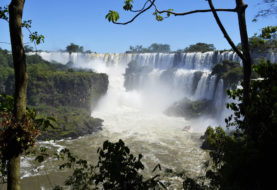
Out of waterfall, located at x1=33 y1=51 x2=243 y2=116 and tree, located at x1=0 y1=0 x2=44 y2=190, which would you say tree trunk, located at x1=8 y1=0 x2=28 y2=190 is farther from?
waterfall, located at x1=33 y1=51 x2=243 y2=116

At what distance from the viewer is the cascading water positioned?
1889cm

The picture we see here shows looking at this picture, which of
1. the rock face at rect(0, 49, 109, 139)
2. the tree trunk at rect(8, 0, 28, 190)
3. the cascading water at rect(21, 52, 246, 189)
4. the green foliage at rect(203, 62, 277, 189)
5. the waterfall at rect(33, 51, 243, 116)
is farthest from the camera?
the waterfall at rect(33, 51, 243, 116)

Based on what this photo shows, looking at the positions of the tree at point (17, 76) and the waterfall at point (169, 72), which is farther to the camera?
the waterfall at point (169, 72)

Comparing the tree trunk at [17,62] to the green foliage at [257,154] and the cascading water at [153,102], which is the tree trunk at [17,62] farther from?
the cascading water at [153,102]

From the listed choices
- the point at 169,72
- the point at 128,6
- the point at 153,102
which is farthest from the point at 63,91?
the point at 128,6

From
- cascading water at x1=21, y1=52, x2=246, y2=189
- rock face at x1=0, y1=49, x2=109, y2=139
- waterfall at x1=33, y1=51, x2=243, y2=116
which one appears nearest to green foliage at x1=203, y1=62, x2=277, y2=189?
cascading water at x1=21, y1=52, x2=246, y2=189

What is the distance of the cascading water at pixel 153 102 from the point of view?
18.9 metres

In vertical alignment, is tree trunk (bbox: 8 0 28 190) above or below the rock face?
above

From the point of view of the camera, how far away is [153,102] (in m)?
43.1

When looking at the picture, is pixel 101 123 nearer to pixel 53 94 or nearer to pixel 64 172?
pixel 53 94

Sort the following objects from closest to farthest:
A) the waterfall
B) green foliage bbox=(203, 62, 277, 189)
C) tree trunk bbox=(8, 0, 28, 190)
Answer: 1. tree trunk bbox=(8, 0, 28, 190)
2. green foliage bbox=(203, 62, 277, 189)
3. the waterfall

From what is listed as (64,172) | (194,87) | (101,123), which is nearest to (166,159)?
(64,172)

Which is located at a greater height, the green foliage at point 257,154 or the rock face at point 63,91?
the green foliage at point 257,154

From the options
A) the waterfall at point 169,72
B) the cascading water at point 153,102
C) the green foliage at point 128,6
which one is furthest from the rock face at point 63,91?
the green foliage at point 128,6
